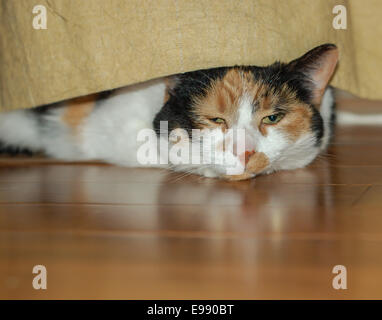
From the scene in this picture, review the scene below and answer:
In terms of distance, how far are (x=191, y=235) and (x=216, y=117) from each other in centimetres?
61

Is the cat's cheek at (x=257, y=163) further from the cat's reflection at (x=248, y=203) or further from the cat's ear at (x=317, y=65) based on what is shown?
the cat's ear at (x=317, y=65)

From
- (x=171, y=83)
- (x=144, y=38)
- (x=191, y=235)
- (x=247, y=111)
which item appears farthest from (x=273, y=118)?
(x=191, y=235)

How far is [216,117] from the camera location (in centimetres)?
160

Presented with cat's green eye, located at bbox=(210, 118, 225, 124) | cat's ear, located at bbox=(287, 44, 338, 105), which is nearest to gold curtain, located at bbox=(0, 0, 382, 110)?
cat's ear, located at bbox=(287, 44, 338, 105)

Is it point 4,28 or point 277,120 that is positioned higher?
point 4,28

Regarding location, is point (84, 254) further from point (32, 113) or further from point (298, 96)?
point (32, 113)

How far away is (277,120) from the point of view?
164cm

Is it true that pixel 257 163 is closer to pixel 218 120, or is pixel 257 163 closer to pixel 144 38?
pixel 218 120

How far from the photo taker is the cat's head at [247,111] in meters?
1.57

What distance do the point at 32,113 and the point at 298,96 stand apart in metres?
1.08

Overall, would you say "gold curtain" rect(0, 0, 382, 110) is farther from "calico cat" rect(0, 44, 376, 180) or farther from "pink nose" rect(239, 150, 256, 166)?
"pink nose" rect(239, 150, 256, 166)

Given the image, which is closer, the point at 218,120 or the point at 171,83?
the point at 218,120

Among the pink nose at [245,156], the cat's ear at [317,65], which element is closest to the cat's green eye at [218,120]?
the pink nose at [245,156]

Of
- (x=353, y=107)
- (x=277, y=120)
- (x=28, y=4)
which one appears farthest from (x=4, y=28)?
(x=353, y=107)
